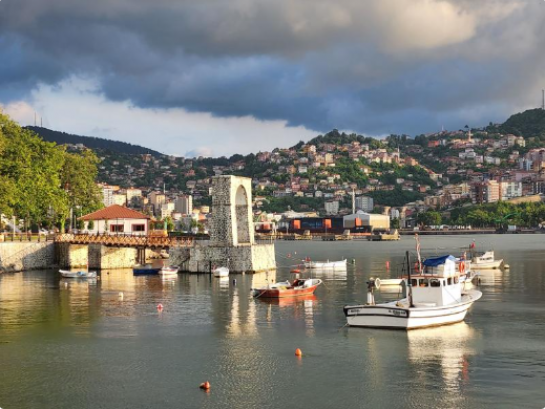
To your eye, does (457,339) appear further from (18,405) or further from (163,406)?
(18,405)

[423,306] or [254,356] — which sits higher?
[423,306]

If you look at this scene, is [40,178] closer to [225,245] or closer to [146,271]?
[146,271]

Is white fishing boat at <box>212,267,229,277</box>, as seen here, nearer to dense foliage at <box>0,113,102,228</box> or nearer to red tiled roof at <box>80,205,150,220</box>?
dense foliage at <box>0,113,102,228</box>

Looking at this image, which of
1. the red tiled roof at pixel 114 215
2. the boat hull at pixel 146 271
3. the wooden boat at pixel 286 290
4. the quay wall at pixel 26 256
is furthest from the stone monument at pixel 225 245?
the quay wall at pixel 26 256

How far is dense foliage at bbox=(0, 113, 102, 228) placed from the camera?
2645 inches

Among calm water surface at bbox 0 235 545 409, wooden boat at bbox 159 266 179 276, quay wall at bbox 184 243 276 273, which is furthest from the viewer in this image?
quay wall at bbox 184 243 276 273

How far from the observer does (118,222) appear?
76.4 m

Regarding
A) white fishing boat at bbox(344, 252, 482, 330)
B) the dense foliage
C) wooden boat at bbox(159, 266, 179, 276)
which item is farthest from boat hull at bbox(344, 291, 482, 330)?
the dense foliage

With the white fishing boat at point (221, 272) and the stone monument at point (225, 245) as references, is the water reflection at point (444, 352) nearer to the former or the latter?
the white fishing boat at point (221, 272)

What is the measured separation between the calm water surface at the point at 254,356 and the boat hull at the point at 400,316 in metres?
0.59

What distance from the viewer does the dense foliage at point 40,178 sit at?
220 feet

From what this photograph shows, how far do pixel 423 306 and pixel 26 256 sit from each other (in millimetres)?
48477

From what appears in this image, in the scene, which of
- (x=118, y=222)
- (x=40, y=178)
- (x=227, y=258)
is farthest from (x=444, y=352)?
(x=118, y=222)

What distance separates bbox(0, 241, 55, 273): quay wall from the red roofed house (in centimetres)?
581
